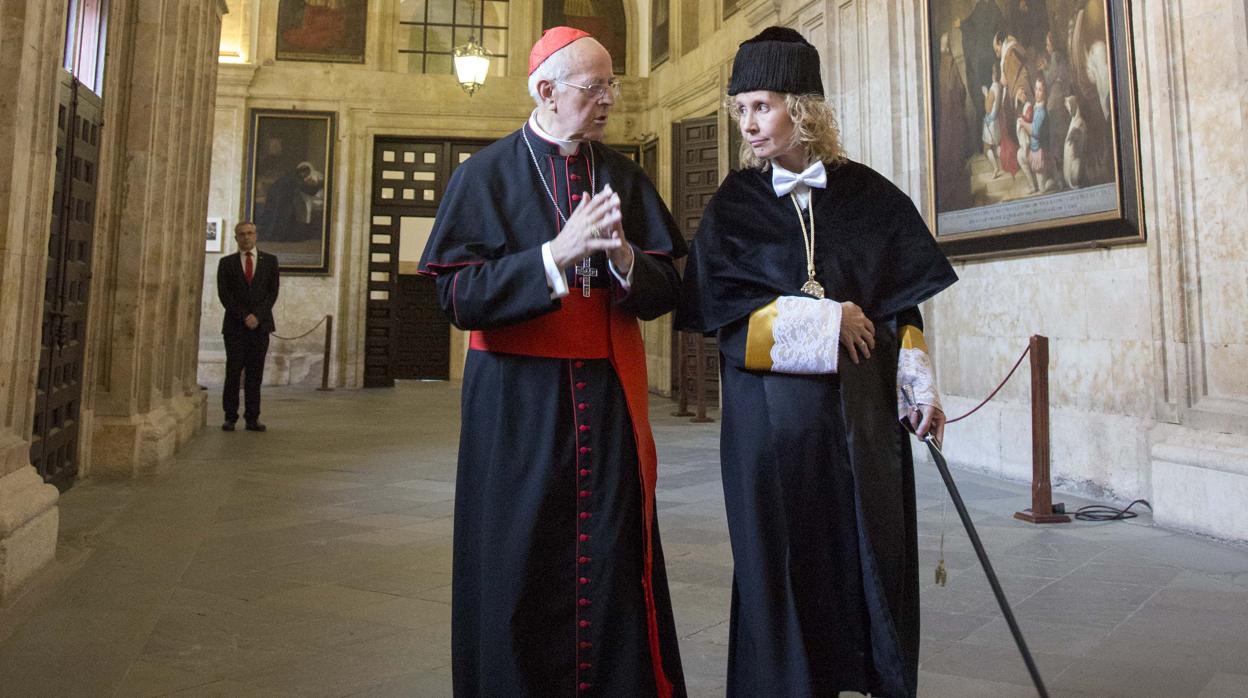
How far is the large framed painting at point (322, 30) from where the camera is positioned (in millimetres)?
15555

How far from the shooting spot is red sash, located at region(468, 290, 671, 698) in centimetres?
215

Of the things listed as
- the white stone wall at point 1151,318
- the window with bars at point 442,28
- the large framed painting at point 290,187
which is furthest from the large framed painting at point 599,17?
the white stone wall at point 1151,318

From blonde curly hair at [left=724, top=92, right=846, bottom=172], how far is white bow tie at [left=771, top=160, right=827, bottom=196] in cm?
4

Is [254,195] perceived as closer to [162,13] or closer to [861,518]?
[162,13]

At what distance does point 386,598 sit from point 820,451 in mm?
2222

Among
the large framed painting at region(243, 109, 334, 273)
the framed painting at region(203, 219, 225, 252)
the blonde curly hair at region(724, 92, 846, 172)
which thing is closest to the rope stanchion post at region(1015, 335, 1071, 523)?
the blonde curly hair at region(724, 92, 846, 172)

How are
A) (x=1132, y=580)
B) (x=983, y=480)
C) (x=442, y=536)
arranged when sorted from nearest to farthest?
(x=1132, y=580) < (x=442, y=536) < (x=983, y=480)

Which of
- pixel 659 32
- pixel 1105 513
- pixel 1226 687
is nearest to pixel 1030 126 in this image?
pixel 1105 513

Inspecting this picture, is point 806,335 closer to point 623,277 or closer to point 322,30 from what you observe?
point 623,277

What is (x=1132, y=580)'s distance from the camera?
13.3ft

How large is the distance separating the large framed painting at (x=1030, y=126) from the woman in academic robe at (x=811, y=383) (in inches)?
175

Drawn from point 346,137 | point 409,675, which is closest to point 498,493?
point 409,675

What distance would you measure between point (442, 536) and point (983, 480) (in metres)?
4.21

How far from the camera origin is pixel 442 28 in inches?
637
